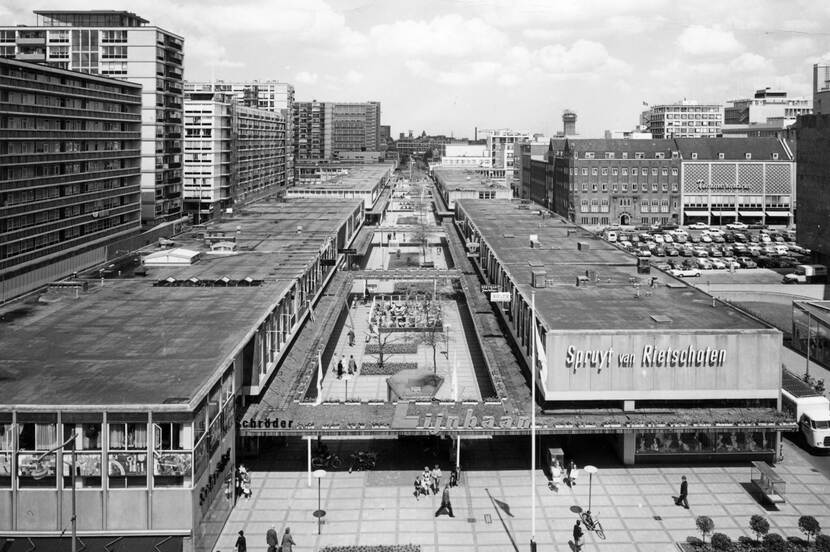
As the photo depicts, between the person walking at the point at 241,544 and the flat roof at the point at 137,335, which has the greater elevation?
the flat roof at the point at 137,335

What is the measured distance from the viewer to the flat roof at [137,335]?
31.2 m

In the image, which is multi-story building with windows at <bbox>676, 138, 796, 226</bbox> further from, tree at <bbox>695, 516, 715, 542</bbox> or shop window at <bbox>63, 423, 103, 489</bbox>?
shop window at <bbox>63, 423, 103, 489</bbox>

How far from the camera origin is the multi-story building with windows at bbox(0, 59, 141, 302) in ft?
229

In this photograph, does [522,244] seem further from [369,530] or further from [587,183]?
[587,183]

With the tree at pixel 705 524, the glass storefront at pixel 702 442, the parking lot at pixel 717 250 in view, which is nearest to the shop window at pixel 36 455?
the tree at pixel 705 524

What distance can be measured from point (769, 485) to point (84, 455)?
27257 millimetres

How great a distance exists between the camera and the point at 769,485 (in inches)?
1377

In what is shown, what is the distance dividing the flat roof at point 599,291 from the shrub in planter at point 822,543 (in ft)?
39.5

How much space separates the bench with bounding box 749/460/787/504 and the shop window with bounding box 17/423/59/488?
2813cm

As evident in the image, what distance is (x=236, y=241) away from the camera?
76438 mm

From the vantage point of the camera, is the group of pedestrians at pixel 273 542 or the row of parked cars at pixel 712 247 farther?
the row of parked cars at pixel 712 247

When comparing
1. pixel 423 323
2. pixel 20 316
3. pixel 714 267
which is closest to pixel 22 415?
pixel 20 316

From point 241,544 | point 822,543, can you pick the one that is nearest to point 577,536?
point 822,543

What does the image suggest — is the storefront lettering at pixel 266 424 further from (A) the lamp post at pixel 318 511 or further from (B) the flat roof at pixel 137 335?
(B) the flat roof at pixel 137 335
